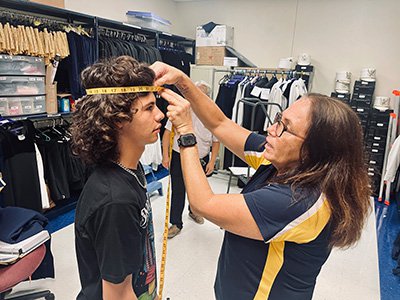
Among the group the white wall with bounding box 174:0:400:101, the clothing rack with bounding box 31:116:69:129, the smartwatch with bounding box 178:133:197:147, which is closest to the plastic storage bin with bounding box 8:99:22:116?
the clothing rack with bounding box 31:116:69:129

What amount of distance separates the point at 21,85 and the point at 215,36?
329 cm

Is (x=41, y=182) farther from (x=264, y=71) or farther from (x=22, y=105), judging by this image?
(x=264, y=71)

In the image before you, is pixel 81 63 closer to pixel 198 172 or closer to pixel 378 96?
pixel 198 172

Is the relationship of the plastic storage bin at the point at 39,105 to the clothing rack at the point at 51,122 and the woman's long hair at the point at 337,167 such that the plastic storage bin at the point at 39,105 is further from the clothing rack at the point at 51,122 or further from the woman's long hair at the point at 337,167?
the woman's long hair at the point at 337,167

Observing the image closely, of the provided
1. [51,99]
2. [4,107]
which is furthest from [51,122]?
[4,107]

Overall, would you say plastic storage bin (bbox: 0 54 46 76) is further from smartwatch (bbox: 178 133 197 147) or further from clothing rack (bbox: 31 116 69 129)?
smartwatch (bbox: 178 133 197 147)

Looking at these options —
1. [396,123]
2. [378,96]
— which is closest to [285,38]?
[378,96]

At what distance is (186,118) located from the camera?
1.03 m

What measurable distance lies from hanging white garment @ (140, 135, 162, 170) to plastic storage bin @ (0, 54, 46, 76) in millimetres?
1658

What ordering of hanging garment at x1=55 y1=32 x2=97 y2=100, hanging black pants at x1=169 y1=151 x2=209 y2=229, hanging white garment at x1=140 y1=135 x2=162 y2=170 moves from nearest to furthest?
hanging black pants at x1=169 y1=151 x2=209 y2=229 → hanging garment at x1=55 y1=32 x2=97 y2=100 → hanging white garment at x1=140 y1=135 x2=162 y2=170

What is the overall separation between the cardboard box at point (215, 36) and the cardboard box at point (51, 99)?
9.27 ft

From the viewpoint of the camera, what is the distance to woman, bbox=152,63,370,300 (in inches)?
33.9

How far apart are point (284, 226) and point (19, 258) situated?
1485 mm

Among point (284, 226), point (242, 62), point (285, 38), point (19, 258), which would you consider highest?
point (285, 38)
